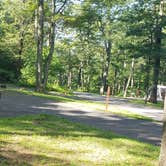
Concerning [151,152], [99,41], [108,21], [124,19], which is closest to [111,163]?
[151,152]

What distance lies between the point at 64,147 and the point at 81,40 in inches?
1839

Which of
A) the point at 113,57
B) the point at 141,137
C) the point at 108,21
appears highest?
the point at 108,21

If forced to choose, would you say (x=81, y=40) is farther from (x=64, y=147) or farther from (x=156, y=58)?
(x=64, y=147)

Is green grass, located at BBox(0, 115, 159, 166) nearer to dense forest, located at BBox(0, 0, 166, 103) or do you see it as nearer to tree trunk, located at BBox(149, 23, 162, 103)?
dense forest, located at BBox(0, 0, 166, 103)

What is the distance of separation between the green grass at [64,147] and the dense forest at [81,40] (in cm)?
1578

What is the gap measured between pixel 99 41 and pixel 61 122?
4238 cm

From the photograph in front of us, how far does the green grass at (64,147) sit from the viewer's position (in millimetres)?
6552

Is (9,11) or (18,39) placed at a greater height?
(9,11)

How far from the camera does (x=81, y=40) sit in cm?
5381

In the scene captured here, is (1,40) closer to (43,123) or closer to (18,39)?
(18,39)

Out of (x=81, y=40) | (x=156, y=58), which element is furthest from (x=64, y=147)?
(x=81, y=40)

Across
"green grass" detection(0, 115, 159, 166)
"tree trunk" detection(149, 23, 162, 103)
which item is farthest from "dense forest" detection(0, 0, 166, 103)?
"green grass" detection(0, 115, 159, 166)

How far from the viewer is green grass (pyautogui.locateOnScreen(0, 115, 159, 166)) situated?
6.55 metres

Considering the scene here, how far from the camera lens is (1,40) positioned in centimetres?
4062
